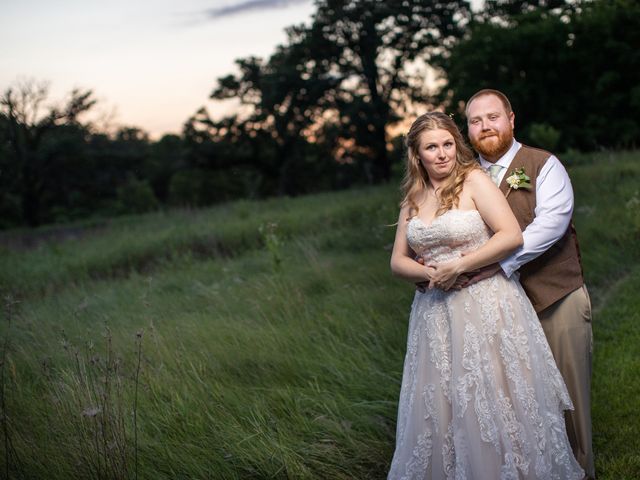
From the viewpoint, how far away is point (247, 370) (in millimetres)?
5223

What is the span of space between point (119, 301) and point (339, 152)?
3013 cm

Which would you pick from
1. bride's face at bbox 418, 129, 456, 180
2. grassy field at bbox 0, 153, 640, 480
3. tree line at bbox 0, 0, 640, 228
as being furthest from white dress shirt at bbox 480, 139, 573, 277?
tree line at bbox 0, 0, 640, 228

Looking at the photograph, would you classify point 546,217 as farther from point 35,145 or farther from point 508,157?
point 35,145

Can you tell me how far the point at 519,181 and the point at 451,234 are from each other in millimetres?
569

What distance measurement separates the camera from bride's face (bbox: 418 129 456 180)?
370 centimetres

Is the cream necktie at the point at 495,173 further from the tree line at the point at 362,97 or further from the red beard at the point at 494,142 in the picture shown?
the tree line at the point at 362,97

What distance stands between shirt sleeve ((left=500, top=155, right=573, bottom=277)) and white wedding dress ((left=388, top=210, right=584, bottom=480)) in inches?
6.1

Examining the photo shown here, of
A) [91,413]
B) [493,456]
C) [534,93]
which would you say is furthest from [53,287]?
[534,93]

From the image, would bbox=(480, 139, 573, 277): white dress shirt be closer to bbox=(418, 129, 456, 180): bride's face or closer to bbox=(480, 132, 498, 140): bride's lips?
bbox=(480, 132, 498, 140): bride's lips

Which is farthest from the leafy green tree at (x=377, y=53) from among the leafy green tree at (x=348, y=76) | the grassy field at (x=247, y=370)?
the grassy field at (x=247, y=370)

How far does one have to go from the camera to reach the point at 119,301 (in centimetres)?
825

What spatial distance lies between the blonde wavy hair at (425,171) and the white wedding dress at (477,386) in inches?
4.4

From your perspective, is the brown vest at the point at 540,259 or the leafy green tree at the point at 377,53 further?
the leafy green tree at the point at 377,53

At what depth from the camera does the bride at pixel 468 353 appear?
11.4ft
